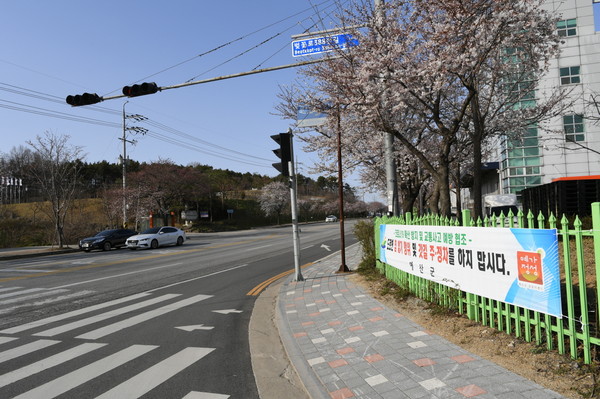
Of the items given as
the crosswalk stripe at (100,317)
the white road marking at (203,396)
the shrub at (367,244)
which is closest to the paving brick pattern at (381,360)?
the white road marking at (203,396)

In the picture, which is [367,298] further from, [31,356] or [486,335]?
[31,356]

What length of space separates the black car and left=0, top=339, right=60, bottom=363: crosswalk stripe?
71.7ft

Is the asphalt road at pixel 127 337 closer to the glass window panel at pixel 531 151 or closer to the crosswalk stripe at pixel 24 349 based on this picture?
the crosswalk stripe at pixel 24 349

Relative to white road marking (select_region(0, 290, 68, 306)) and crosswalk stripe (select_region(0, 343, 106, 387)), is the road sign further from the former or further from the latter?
white road marking (select_region(0, 290, 68, 306))

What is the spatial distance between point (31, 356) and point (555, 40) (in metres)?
11.3

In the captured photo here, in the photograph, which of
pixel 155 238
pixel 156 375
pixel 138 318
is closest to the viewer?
pixel 156 375

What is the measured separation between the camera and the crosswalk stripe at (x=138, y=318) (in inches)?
257

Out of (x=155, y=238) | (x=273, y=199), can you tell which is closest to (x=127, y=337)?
(x=155, y=238)

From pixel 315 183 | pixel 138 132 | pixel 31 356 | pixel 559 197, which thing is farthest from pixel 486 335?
pixel 315 183

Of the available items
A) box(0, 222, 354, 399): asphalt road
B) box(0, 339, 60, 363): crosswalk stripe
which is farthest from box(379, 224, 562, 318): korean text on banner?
box(0, 339, 60, 363): crosswalk stripe

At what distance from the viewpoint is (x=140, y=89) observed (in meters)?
11.7

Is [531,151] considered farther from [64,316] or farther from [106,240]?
[64,316]

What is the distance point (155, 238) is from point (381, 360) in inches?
982

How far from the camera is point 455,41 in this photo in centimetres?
838
